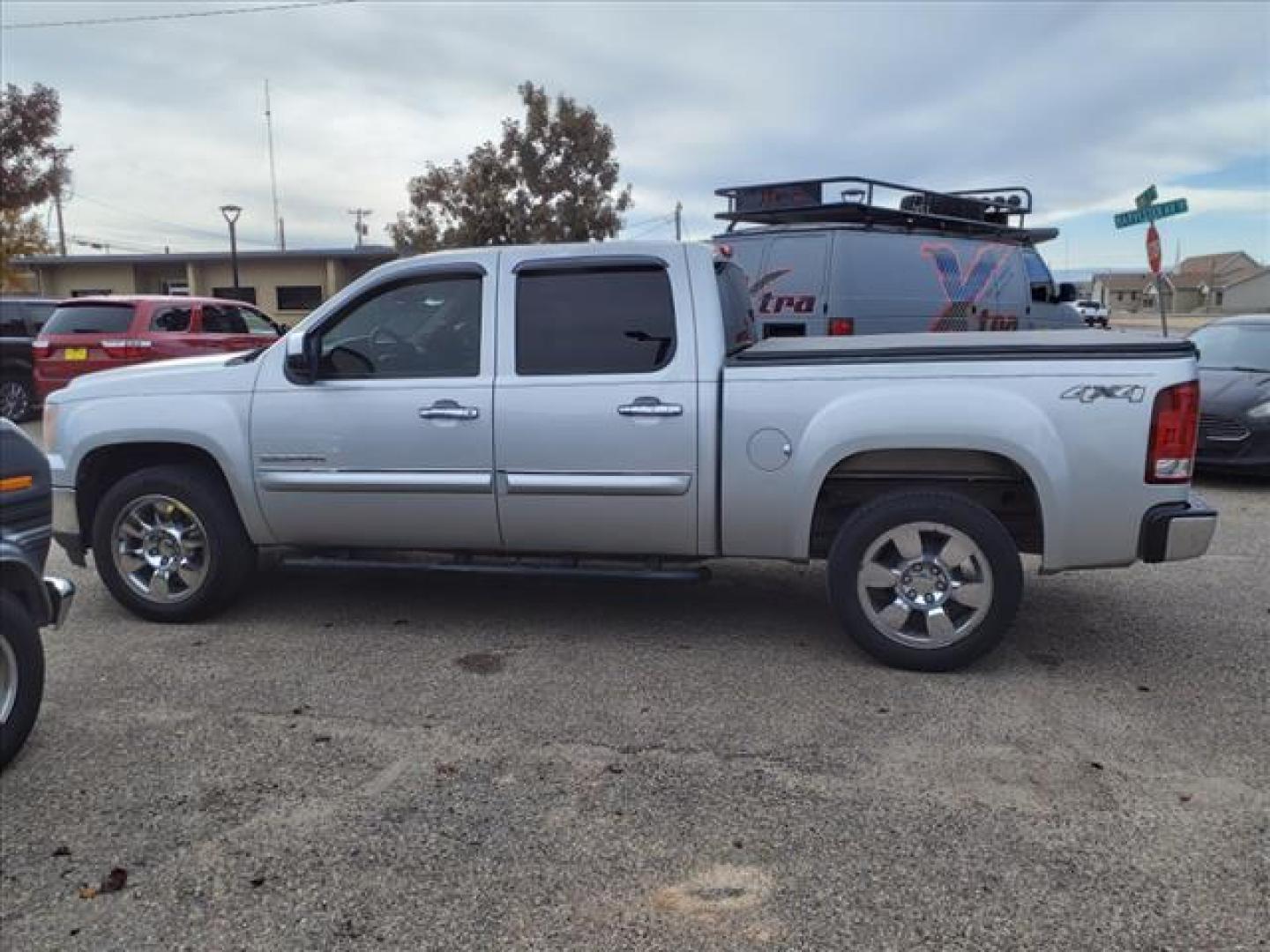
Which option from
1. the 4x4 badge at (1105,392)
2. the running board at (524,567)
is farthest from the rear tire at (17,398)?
the 4x4 badge at (1105,392)

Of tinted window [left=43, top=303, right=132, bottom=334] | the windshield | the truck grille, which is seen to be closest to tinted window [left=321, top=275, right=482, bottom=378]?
the truck grille

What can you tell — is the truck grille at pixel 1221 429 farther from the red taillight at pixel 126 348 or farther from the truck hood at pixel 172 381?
the red taillight at pixel 126 348

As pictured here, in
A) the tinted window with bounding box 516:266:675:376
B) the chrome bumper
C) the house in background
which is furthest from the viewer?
the house in background

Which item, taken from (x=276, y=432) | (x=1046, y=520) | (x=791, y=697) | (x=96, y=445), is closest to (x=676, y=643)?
(x=791, y=697)

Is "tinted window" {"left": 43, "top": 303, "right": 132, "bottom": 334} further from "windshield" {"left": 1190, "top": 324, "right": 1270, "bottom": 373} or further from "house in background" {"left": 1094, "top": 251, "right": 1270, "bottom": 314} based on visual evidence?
"house in background" {"left": 1094, "top": 251, "right": 1270, "bottom": 314}

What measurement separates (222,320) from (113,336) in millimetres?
1481

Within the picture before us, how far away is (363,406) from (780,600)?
8.06ft

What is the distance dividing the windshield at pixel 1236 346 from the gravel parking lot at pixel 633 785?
17.3 ft

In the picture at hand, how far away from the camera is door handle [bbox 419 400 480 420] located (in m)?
4.61

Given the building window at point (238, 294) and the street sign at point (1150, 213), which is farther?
the building window at point (238, 294)

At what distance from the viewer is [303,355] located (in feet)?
15.7

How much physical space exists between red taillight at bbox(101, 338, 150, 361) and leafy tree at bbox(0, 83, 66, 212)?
15027 millimetres

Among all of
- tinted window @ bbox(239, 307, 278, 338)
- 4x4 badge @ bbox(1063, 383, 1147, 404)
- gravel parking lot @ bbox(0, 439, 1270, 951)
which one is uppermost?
tinted window @ bbox(239, 307, 278, 338)

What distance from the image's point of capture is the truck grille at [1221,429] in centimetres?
866
